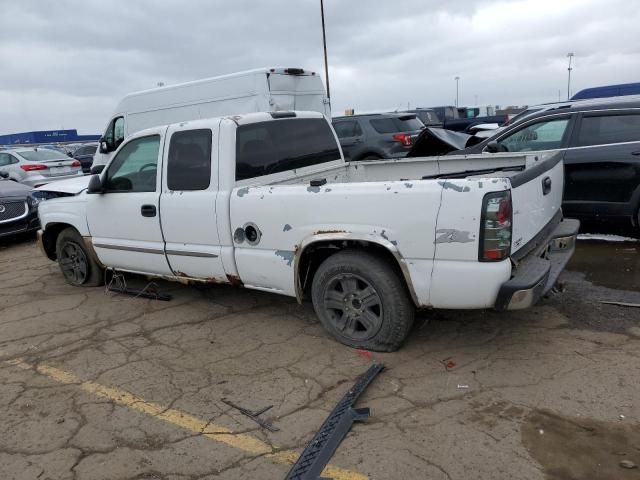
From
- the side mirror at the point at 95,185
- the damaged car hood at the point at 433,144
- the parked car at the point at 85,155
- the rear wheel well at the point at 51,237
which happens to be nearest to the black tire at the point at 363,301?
the side mirror at the point at 95,185

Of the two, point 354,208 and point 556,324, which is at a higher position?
point 354,208

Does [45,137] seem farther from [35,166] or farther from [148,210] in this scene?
[148,210]

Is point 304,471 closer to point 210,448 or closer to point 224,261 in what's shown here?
point 210,448

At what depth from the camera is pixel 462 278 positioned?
3244 millimetres

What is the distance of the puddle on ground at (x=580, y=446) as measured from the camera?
2.49 metres

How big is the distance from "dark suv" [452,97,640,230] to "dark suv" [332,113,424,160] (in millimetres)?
5359

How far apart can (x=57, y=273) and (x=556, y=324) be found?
238 inches

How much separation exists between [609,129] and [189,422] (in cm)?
552

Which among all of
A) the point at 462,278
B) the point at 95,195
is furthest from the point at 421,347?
the point at 95,195

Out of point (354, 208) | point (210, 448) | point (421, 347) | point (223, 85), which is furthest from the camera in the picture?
point (223, 85)

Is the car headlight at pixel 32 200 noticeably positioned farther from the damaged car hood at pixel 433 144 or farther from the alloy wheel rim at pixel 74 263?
the damaged car hood at pixel 433 144

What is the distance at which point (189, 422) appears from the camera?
3.16 m

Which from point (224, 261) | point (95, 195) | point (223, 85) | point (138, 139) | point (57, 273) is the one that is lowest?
point (57, 273)

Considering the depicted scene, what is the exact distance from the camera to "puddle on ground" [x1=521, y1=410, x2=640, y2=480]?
2.49 metres
